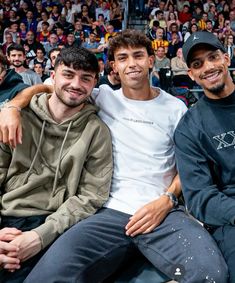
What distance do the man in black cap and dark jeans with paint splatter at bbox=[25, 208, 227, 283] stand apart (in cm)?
10

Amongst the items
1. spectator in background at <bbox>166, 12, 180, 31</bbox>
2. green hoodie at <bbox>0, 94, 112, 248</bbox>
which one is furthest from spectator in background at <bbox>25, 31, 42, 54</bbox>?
Result: green hoodie at <bbox>0, 94, 112, 248</bbox>

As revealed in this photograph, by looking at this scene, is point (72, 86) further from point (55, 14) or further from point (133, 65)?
point (55, 14)

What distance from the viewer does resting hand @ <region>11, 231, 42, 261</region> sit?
1.84 meters

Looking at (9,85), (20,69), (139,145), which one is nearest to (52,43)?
(20,69)

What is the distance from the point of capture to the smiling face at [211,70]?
2.15m

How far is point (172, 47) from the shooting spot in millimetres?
9859

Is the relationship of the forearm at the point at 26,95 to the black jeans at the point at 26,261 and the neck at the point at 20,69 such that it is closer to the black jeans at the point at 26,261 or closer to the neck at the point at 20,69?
the black jeans at the point at 26,261

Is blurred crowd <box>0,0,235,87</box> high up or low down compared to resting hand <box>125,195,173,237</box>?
up

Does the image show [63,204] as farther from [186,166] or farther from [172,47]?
[172,47]

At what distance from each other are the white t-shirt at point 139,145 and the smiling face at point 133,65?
0.11 m

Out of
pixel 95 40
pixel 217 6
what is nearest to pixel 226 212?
pixel 95 40

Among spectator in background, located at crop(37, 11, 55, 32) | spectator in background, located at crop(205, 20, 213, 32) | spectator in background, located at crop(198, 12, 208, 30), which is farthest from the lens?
spectator in background, located at crop(37, 11, 55, 32)

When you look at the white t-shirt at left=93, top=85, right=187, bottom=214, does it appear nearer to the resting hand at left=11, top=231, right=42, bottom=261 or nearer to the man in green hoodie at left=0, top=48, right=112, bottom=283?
the man in green hoodie at left=0, top=48, right=112, bottom=283

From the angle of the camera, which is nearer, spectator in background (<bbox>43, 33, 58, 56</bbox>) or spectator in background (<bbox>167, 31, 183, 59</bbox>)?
spectator in background (<bbox>167, 31, 183, 59</bbox>)
